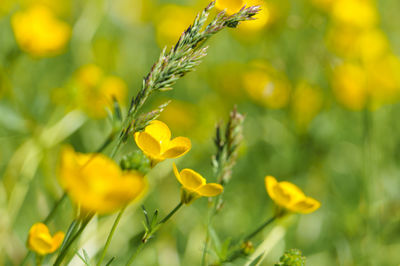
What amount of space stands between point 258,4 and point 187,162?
1.33 metres

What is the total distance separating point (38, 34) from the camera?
1828 millimetres

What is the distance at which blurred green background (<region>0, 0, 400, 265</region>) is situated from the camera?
172 cm

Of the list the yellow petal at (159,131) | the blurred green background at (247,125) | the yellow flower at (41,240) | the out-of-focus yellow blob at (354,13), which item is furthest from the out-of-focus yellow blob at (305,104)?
the yellow flower at (41,240)

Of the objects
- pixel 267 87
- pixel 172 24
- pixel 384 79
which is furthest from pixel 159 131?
pixel 172 24

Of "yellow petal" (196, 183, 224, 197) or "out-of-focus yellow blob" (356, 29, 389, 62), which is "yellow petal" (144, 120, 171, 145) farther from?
"out-of-focus yellow blob" (356, 29, 389, 62)

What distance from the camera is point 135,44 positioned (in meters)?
3.37

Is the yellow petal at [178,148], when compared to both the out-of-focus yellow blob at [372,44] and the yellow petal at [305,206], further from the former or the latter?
the out-of-focus yellow blob at [372,44]

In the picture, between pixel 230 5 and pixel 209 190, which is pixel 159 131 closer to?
pixel 209 190

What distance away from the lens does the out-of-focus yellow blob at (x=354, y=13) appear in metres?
2.60

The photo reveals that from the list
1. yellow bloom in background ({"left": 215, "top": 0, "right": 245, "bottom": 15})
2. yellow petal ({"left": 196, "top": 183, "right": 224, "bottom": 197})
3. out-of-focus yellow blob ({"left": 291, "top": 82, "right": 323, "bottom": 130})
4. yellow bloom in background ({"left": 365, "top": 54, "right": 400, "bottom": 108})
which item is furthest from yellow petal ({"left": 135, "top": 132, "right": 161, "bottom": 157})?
yellow bloom in background ({"left": 365, "top": 54, "right": 400, "bottom": 108})

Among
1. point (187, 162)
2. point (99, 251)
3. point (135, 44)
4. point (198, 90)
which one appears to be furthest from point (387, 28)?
point (99, 251)

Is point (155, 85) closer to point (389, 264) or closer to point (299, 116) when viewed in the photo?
point (389, 264)

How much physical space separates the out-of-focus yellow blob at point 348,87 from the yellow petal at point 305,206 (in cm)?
146

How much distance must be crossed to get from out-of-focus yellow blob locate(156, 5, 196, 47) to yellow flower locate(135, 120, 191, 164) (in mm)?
2039
